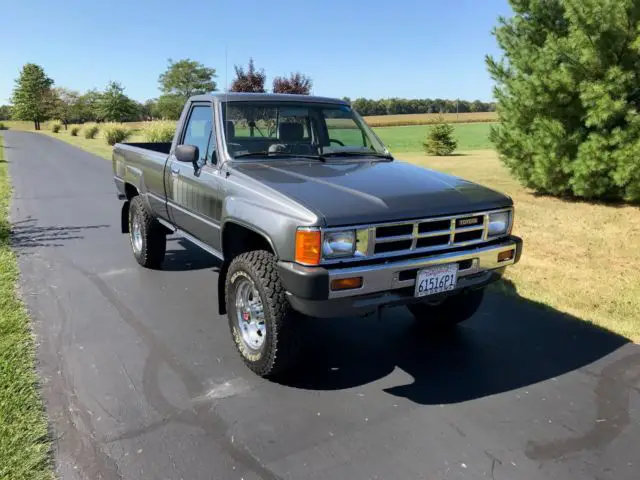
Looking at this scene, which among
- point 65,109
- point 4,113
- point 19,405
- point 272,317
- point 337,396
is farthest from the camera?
point 4,113

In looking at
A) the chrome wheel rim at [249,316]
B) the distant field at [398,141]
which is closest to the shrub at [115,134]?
the distant field at [398,141]

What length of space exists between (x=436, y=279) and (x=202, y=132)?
2.62 metres

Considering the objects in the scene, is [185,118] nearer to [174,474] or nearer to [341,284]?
[341,284]

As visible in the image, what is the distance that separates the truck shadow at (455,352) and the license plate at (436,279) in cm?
71

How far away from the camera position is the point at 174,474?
2.70 metres

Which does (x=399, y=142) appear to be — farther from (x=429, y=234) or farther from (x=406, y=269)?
(x=406, y=269)

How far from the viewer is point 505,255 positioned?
3.81 m

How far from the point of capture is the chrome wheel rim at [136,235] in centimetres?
628

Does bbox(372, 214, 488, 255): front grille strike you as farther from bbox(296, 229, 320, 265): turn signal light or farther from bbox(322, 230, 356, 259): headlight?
bbox(296, 229, 320, 265): turn signal light

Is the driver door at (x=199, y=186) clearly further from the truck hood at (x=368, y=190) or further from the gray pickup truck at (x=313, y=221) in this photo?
the truck hood at (x=368, y=190)

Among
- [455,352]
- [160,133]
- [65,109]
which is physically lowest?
[455,352]

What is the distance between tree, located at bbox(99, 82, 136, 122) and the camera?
205 feet

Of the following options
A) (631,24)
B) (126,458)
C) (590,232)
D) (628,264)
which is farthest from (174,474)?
(631,24)

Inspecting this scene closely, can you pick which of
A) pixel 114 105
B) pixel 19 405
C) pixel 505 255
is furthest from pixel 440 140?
pixel 114 105
